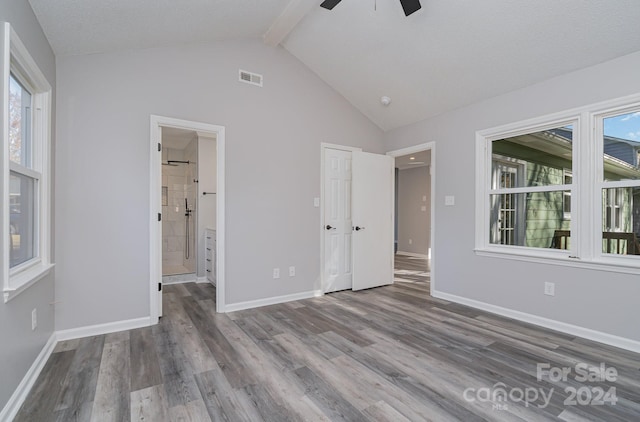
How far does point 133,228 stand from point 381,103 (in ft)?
11.0

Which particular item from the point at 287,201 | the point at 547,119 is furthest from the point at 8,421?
the point at 547,119

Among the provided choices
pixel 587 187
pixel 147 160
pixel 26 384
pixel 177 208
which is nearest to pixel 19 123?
pixel 147 160

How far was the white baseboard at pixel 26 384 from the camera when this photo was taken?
1.65m

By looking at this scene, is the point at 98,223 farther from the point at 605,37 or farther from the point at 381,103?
the point at 605,37

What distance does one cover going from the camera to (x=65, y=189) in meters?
2.73

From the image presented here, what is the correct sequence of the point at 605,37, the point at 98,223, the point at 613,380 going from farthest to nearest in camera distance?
the point at 98,223 → the point at 605,37 → the point at 613,380

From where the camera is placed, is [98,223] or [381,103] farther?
[381,103]

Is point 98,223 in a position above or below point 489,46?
below

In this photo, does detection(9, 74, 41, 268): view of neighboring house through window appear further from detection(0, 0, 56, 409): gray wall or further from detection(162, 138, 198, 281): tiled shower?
detection(162, 138, 198, 281): tiled shower

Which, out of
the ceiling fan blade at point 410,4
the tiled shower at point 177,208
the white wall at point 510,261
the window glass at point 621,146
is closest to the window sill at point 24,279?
the ceiling fan blade at point 410,4

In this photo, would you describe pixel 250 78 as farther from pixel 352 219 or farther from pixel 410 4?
pixel 352 219


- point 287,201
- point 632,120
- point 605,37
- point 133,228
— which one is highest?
point 605,37

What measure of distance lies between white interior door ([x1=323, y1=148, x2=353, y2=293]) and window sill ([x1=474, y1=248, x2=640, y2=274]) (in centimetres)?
172

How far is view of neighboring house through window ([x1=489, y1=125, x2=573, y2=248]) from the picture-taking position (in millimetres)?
3061
